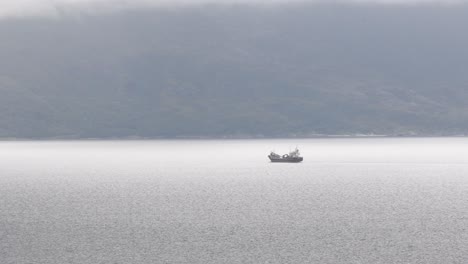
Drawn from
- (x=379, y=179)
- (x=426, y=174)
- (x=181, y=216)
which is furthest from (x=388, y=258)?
(x=426, y=174)

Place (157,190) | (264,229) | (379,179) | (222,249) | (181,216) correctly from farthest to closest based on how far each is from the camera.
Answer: (379,179)
(157,190)
(181,216)
(264,229)
(222,249)

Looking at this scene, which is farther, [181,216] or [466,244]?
[181,216]

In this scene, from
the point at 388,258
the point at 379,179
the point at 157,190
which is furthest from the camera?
the point at 379,179

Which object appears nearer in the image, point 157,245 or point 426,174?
point 157,245

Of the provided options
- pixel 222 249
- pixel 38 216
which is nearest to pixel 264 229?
pixel 222 249

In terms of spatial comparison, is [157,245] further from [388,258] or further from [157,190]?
[157,190]

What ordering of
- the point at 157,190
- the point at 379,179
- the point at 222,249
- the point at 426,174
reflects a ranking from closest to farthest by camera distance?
the point at 222,249, the point at 157,190, the point at 379,179, the point at 426,174

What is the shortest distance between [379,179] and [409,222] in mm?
64096

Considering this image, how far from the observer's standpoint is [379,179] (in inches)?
5148

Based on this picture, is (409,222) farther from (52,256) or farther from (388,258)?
(52,256)

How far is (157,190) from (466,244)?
57.5 meters

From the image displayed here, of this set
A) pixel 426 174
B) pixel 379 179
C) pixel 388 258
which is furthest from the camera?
pixel 426 174

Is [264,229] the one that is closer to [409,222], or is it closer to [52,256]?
[409,222]

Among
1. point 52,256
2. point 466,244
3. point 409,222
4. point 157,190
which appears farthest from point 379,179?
point 52,256
